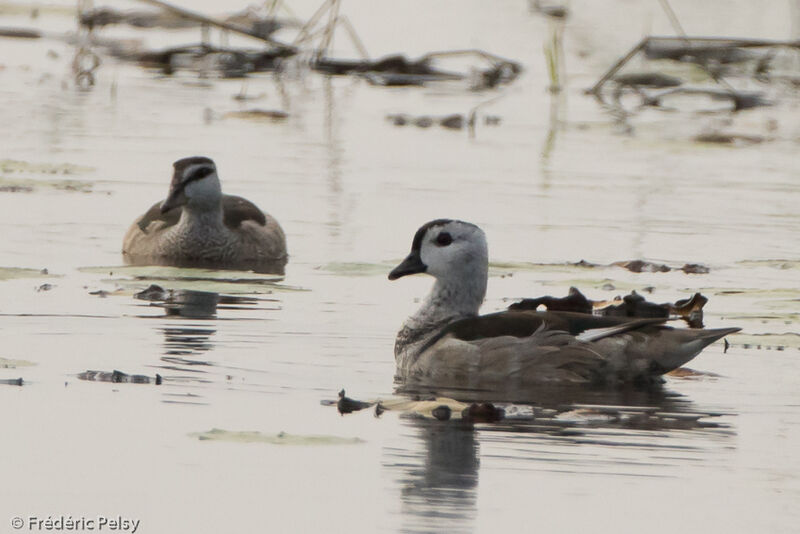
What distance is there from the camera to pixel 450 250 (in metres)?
11.9

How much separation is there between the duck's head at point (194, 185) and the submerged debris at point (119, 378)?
5.65 metres

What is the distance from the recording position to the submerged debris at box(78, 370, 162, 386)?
10.6 metres

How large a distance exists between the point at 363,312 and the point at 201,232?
11.7 ft

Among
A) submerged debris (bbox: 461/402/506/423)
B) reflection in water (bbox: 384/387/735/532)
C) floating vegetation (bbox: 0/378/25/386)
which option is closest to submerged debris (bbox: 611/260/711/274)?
reflection in water (bbox: 384/387/735/532)

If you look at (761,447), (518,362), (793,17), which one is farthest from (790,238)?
(793,17)

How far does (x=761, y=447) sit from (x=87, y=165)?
12.1 metres

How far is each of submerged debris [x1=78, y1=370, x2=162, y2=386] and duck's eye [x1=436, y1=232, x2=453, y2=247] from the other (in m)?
2.13

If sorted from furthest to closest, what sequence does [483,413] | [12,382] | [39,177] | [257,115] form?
[257,115], [39,177], [12,382], [483,413]

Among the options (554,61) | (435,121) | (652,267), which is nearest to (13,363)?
(652,267)

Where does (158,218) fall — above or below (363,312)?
above

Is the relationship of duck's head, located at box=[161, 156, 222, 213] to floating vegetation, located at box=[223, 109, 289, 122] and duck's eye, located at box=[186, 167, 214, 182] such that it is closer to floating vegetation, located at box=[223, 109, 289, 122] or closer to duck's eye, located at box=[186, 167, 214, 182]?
duck's eye, located at box=[186, 167, 214, 182]

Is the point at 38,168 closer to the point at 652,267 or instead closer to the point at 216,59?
the point at 652,267

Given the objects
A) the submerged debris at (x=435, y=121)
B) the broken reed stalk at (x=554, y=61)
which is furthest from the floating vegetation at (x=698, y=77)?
the submerged debris at (x=435, y=121)

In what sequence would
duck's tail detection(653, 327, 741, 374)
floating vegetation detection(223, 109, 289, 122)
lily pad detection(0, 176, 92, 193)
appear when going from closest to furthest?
duck's tail detection(653, 327, 741, 374) → lily pad detection(0, 176, 92, 193) → floating vegetation detection(223, 109, 289, 122)
